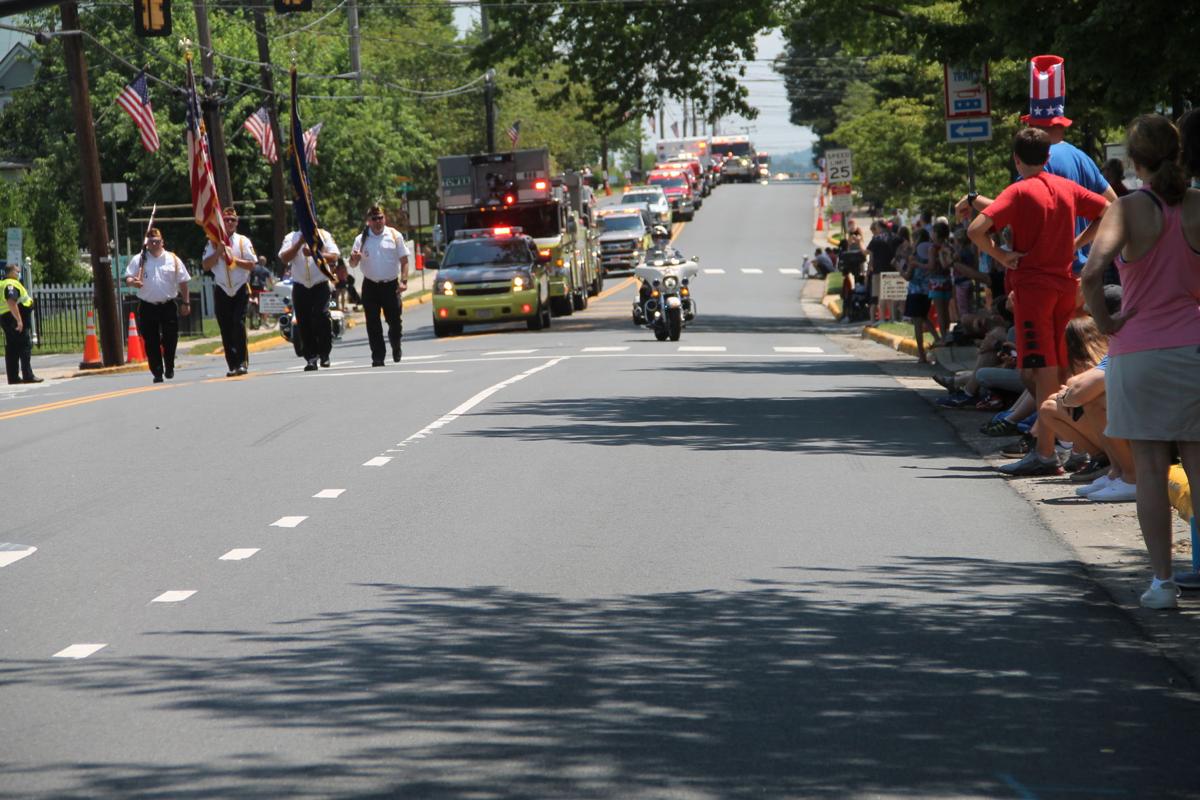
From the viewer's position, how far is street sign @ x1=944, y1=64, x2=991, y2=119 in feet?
73.4

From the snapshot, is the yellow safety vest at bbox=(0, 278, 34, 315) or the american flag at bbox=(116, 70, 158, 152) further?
the american flag at bbox=(116, 70, 158, 152)

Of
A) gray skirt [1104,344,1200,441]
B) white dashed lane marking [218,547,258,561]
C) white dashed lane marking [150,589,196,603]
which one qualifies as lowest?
white dashed lane marking [218,547,258,561]

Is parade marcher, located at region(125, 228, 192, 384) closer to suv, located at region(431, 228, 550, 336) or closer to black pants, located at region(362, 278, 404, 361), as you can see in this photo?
black pants, located at region(362, 278, 404, 361)

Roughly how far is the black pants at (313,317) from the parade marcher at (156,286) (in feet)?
4.30

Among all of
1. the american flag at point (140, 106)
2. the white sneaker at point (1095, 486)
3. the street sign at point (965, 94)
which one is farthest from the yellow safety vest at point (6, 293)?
the white sneaker at point (1095, 486)

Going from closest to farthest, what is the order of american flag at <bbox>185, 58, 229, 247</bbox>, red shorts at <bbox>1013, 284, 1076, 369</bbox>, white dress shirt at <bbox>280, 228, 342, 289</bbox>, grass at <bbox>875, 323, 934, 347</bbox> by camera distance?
red shorts at <bbox>1013, 284, 1076, 369</bbox> → white dress shirt at <bbox>280, 228, 342, 289</bbox> → american flag at <bbox>185, 58, 229, 247</bbox> → grass at <bbox>875, 323, 934, 347</bbox>

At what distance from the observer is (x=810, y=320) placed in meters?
43.6

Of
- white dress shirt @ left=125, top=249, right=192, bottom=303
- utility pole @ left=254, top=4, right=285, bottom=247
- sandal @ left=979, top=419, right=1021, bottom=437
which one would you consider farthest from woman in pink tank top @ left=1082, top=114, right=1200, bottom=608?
utility pole @ left=254, top=4, right=285, bottom=247

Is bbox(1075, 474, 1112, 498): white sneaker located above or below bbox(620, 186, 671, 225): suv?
below

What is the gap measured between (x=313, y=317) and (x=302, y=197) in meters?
1.42

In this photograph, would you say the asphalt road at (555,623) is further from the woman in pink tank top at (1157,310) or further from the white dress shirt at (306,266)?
the white dress shirt at (306,266)

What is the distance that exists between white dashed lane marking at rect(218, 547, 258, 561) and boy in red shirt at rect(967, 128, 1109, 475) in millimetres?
4749

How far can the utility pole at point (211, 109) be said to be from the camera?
130 feet

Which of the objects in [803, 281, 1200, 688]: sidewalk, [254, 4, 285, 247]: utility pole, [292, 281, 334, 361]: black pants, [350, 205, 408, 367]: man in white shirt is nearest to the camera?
[803, 281, 1200, 688]: sidewalk
